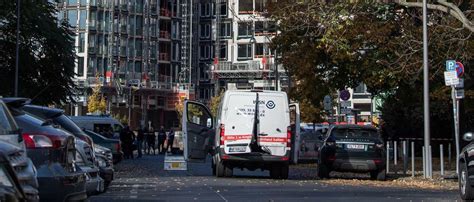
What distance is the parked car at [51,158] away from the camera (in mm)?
10312

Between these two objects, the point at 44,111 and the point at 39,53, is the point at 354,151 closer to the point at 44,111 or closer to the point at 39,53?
the point at 44,111

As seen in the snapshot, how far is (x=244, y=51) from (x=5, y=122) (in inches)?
3644

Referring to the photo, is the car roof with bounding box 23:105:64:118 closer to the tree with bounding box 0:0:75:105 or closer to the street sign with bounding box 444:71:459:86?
the street sign with bounding box 444:71:459:86

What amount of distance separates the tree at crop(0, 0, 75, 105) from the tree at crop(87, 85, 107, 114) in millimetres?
51660

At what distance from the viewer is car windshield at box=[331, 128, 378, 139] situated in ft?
83.9

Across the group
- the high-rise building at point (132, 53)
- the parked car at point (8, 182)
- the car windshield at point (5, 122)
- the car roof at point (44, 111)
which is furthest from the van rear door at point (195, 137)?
the high-rise building at point (132, 53)

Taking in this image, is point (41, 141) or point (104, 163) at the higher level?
point (41, 141)

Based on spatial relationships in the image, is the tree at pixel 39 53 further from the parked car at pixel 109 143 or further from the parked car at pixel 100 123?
the parked car at pixel 109 143

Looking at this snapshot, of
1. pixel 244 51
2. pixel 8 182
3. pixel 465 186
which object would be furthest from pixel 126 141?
pixel 244 51

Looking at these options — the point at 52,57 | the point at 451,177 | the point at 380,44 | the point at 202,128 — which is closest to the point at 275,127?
the point at 202,128

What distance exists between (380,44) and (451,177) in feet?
27.0

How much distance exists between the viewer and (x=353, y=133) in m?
25.6

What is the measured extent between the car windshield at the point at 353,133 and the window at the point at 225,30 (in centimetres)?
8035

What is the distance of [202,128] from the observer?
26984mm
